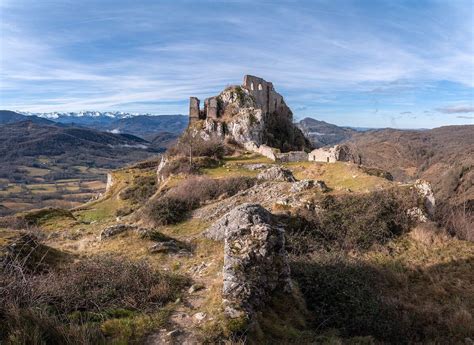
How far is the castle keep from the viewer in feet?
171

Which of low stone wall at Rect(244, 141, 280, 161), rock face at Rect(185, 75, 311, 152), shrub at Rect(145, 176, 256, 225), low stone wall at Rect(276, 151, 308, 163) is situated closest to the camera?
shrub at Rect(145, 176, 256, 225)

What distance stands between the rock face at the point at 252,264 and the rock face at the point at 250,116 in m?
36.0

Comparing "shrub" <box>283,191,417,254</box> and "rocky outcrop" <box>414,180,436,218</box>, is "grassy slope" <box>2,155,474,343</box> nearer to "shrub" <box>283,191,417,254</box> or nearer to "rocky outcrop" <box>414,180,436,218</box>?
"shrub" <box>283,191,417,254</box>

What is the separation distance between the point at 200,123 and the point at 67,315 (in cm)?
4467

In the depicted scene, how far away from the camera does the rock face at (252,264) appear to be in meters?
7.66

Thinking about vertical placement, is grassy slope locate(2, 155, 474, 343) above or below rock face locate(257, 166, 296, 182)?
below

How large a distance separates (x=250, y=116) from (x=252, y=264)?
3938 centimetres

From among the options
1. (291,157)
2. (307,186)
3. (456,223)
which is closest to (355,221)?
(307,186)

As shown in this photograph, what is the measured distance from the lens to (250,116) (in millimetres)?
46844

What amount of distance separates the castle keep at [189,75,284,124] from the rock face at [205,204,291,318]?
41.2 meters

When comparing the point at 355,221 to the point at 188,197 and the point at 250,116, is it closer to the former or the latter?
the point at 188,197

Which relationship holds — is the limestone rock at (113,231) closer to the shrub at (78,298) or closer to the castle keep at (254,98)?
the shrub at (78,298)

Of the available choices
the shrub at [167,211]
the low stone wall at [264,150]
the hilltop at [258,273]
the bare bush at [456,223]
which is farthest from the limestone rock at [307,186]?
the low stone wall at [264,150]

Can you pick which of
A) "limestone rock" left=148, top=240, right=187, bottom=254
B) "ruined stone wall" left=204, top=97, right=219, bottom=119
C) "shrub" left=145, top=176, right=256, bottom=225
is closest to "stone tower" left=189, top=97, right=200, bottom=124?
"ruined stone wall" left=204, top=97, right=219, bottom=119
